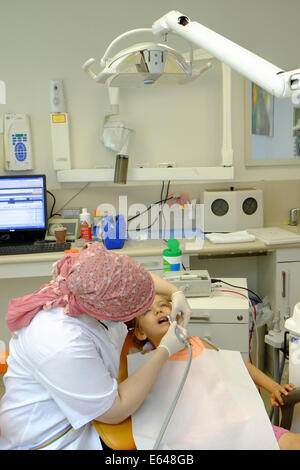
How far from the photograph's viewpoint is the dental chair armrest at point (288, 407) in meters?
1.36

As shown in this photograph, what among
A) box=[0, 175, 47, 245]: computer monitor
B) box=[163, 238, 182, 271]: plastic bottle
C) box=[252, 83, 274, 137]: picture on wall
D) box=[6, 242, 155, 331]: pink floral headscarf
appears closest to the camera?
box=[6, 242, 155, 331]: pink floral headscarf

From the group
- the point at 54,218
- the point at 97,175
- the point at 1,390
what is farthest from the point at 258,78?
the point at 1,390

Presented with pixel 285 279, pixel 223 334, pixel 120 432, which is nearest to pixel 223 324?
pixel 223 334

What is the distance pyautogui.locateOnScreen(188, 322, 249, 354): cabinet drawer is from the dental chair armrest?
0.36 meters

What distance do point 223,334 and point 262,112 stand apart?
1.94 metres

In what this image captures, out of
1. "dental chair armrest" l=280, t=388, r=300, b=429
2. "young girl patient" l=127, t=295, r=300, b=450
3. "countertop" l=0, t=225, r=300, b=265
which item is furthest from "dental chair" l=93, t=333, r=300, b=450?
"countertop" l=0, t=225, r=300, b=265

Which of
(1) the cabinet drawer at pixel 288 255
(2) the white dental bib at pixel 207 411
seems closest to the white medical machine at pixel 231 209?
(1) the cabinet drawer at pixel 288 255

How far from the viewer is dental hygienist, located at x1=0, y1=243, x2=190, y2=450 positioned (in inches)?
44.8

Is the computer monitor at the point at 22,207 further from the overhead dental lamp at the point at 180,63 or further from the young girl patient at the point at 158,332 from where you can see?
the young girl patient at the point at 158,332

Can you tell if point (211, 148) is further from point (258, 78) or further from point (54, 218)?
point (258, 78)

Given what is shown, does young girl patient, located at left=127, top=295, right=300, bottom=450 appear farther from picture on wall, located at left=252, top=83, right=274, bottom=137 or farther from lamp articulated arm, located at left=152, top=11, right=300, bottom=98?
picture on wall, located at left=252, top=83, right=274, bottom=137

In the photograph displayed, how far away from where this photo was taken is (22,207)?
2.96 metres

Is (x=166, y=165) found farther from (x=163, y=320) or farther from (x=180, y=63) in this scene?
(x=163, y=320)
